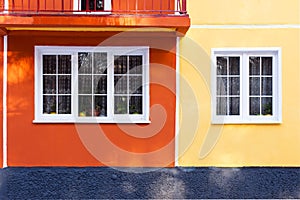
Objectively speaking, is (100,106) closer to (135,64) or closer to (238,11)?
(135,64)

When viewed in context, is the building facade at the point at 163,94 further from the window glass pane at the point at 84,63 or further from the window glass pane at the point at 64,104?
the window glass pane at the point at 64,104

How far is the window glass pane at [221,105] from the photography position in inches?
306

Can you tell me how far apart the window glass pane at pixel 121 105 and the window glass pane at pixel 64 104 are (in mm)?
996

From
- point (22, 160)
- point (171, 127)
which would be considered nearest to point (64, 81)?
point (22, 160)

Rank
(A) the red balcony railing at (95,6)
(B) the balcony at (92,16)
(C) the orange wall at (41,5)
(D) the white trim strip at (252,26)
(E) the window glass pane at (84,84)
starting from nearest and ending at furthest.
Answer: (B) the balcony at (92,16) < (A) the red balcony railing at (95,6) < (C) the orange wall at (41,5) < (D) the white trim strip at (252,26) < (E) the window glass pane at (84,84)

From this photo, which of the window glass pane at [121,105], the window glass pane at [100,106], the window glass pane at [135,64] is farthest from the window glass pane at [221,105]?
the window glass pane at [100,106]

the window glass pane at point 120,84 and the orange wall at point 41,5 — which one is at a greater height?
the orange wall at point 41,5

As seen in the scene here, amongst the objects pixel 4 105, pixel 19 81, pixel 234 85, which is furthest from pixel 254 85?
pixel 4 105

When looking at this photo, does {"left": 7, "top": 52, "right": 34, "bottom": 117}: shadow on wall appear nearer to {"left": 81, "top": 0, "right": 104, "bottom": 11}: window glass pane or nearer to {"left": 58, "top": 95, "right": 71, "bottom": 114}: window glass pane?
{"left": 58, "top": 95, "right": 71, "bottom": 114}: window glass pane

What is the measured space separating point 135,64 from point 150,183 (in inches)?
98.7

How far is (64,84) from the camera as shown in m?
7.76

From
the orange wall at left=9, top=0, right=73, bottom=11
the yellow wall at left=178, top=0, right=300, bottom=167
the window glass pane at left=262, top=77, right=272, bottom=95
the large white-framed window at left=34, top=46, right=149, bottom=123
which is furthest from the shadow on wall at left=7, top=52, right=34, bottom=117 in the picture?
the window glass pane at left=262, top=77, right=272, bottom=95

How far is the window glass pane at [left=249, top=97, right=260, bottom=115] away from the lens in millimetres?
7773

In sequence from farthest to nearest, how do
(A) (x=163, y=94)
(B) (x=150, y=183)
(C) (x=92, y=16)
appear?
1. (A) (x=163, y=94)
2. (B) (x=150, y=183)
3. (C) (x=92, y=16)
